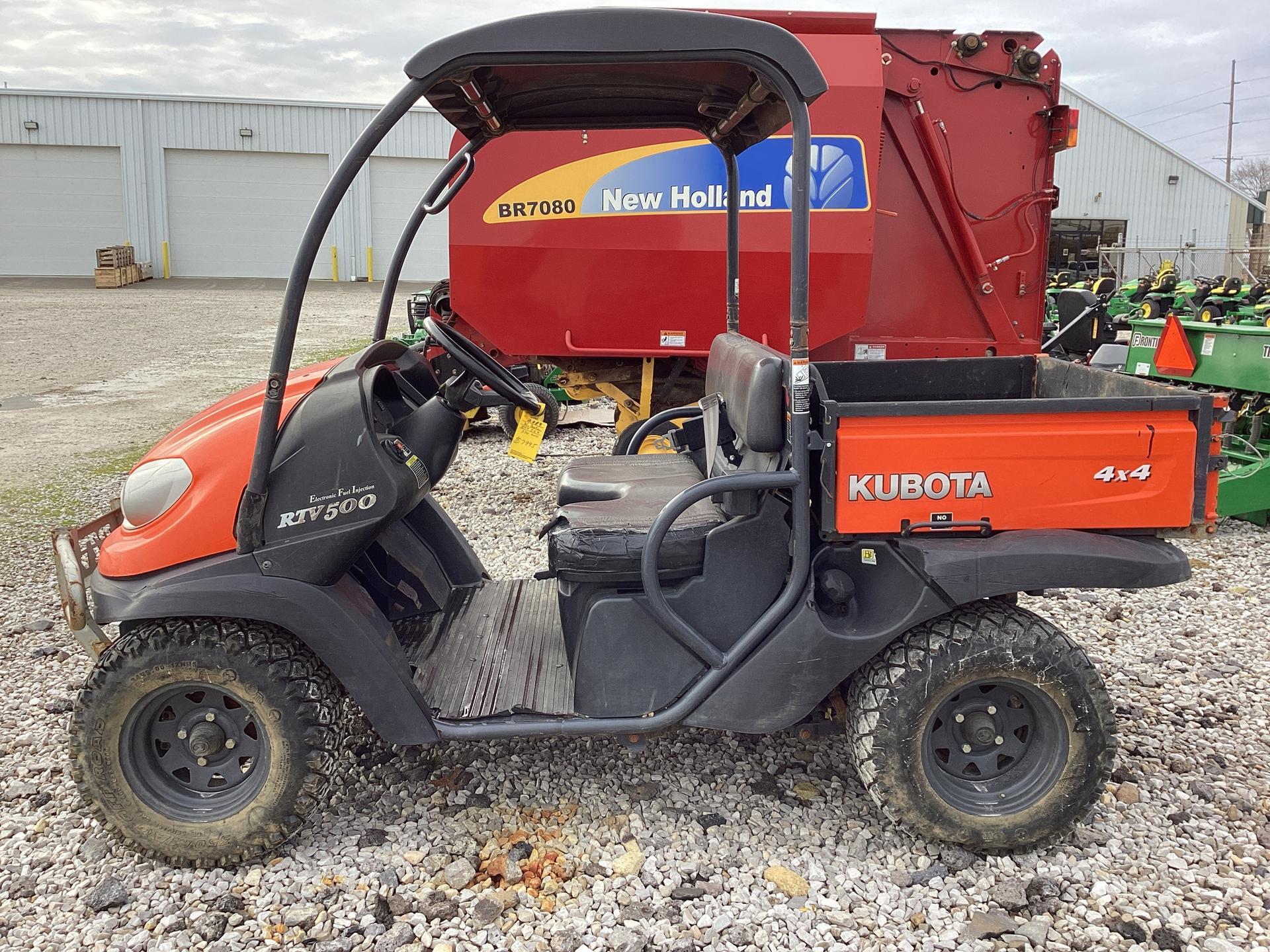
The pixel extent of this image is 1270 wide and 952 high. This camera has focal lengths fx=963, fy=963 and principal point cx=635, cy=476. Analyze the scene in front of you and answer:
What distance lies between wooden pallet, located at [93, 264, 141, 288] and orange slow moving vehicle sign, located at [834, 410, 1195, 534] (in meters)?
26.7

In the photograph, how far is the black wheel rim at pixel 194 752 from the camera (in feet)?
8.33

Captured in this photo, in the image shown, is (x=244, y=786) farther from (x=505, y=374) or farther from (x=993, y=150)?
(x=993, y=150)

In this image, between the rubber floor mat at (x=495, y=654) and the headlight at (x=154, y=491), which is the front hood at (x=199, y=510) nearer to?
the headlight at (x=154, y=491)

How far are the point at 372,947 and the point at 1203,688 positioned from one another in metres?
3.10

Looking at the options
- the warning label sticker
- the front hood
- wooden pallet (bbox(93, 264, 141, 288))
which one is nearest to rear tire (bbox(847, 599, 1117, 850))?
the warning label sticker

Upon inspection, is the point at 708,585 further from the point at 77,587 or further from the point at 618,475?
the point at 77,587

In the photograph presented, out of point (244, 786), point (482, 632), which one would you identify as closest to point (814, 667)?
point (482, 632)

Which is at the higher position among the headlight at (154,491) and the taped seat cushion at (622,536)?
the headlight at (154,491)

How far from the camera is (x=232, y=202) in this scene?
89.4ft

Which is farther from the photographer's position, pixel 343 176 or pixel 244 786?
pixel 244 786

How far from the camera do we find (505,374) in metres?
2.93

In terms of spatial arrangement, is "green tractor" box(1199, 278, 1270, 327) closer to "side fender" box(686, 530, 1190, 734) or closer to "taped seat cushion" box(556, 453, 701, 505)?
"taped seat cushion" box(556, 453, 701, 505)

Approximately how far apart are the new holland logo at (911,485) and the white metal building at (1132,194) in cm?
2580

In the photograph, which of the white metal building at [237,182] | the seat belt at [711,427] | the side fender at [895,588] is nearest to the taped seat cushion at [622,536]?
the seat belt at [711,427]
